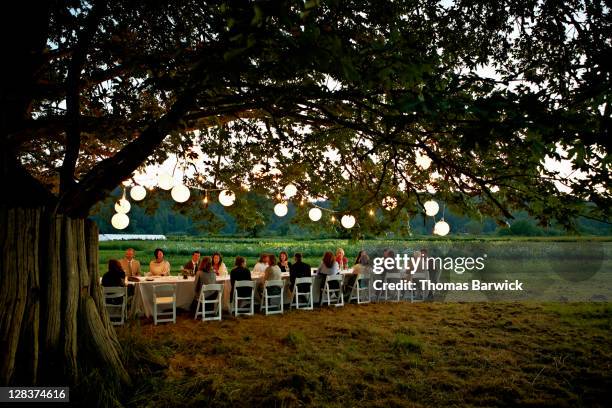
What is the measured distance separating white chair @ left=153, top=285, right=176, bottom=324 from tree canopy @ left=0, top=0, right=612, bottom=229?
3.03 metres

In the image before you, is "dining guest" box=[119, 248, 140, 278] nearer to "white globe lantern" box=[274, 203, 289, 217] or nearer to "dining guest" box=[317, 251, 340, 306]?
"white globe lantern" box=[274, 203, 289, 217]

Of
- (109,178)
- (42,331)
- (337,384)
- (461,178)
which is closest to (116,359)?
(42,331)

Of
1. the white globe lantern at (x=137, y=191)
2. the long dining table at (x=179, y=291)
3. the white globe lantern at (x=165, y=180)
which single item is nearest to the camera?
the white globe lantern at (x=165, y=180)

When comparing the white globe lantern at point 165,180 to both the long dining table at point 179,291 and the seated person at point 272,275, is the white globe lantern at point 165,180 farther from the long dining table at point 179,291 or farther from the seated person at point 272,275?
the seated person at point 272,275

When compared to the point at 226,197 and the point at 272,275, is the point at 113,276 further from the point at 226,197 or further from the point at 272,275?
the point at 272,275

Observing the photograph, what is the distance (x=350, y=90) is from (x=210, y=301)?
601 cm

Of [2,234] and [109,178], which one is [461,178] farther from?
[2,234]

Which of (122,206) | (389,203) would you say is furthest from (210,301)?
(389,203)

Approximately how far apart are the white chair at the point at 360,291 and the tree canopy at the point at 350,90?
14.2ft

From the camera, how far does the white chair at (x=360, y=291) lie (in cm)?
1031

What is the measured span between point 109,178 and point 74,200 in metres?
0.56

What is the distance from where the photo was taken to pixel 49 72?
5.39m

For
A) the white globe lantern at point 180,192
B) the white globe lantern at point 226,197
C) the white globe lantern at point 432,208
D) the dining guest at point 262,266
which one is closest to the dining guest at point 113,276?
the white globe lantern at point 180,192

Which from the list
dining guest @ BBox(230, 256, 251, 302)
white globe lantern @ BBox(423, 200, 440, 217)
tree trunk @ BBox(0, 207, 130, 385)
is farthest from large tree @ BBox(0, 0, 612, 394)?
dining guest @ BBox(230, 256, 251, 302)
